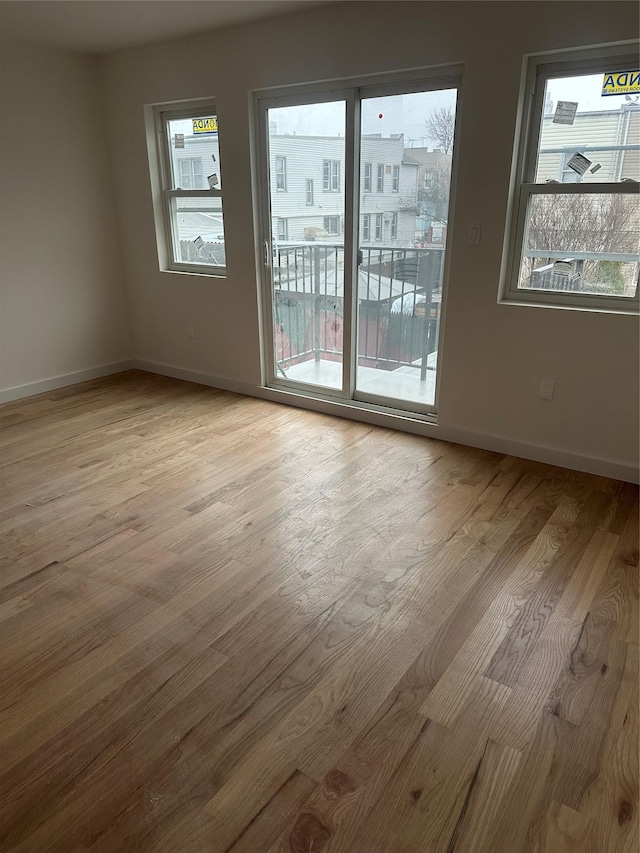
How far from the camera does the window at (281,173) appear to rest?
3.83 m

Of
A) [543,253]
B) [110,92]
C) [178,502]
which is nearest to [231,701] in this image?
[178,502]

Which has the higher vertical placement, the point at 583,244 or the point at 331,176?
the point at 331,176

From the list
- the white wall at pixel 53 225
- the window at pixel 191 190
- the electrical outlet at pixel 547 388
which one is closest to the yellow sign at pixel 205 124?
the window at pixel 191 190

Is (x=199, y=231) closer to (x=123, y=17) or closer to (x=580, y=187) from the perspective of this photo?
(x=123, y=17)

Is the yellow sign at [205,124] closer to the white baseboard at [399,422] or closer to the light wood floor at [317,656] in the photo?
the white baseboard at [399,422]

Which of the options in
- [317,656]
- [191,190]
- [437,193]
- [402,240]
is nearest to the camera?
[317,656]

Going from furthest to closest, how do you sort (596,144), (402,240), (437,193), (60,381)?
(60,381) < (402,240) < (437,193) < (596,144)

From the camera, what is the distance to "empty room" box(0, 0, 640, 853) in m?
1.53

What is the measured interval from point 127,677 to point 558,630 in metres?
1.48

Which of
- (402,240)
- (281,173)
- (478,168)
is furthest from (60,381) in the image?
(478,168)

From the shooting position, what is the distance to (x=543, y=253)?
3.05 metres

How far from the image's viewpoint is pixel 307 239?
390 cm

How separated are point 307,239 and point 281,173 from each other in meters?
0.47

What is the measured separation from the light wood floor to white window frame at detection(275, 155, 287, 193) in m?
1.93
